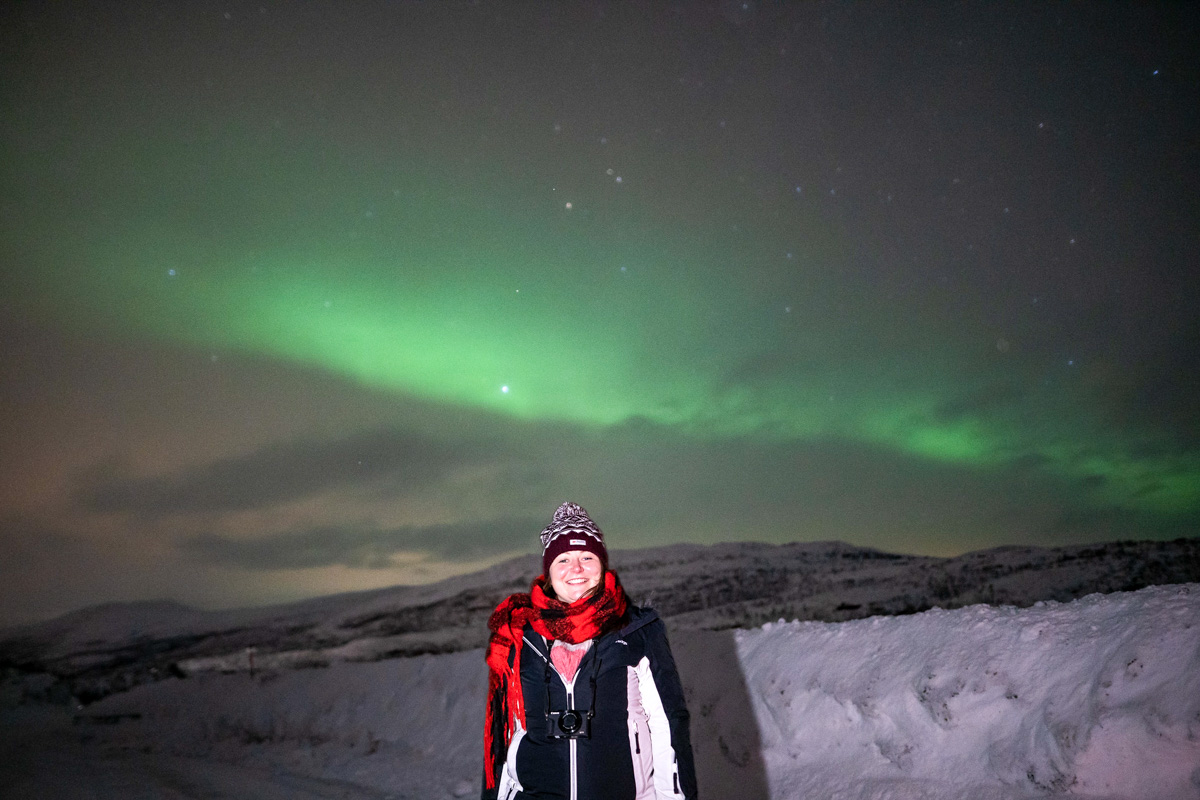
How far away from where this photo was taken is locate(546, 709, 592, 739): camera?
9.78 feet

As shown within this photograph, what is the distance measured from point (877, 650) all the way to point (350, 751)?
8645 millimetres

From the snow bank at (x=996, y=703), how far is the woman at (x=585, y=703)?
3.73 metres

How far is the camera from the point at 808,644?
8.12 m

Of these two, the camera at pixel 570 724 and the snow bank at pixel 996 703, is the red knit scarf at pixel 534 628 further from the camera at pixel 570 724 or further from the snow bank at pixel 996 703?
the snow bank at pixel 996 703

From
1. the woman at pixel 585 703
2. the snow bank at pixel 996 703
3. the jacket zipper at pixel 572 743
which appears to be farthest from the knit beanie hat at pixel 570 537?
the snow bank at pixel 996 703

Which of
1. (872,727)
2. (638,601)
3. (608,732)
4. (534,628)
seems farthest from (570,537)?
(638,601)

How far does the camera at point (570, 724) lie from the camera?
2980 mm

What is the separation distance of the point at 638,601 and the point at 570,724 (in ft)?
54.1

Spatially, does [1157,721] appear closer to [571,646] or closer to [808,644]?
[808,644]

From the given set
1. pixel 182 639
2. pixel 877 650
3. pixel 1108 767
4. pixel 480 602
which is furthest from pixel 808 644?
pixel 182 639

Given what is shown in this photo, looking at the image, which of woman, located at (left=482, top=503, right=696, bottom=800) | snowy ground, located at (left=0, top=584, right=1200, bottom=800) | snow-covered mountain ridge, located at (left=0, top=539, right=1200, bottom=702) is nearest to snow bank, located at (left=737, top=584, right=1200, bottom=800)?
snowy ground, located at (left=0, top=584, right=1200, bottom=800)

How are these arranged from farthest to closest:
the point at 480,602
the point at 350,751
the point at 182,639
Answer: the point at 182,639
the point at 480,602
the point at 350,751

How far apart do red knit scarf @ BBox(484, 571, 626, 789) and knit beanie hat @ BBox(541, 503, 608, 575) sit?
0.58ft

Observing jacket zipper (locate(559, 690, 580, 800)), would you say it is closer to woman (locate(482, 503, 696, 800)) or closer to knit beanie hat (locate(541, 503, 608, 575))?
woman (locate(482, 503, 696, 800))
